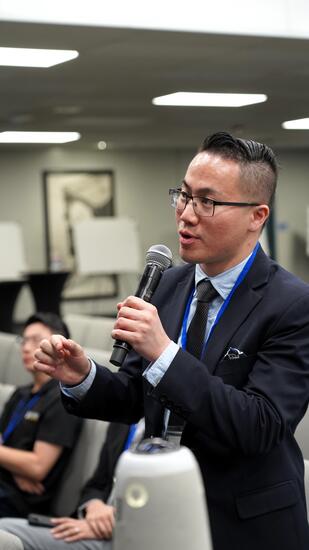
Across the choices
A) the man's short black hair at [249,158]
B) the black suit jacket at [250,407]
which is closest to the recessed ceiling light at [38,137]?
the man's short black hair at [249,158]

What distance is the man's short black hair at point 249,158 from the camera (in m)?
1.60

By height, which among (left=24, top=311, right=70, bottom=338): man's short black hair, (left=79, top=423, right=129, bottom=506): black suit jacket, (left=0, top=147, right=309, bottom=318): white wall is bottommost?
(left=79, top=423, right=129, bottom=506): black suit jacket

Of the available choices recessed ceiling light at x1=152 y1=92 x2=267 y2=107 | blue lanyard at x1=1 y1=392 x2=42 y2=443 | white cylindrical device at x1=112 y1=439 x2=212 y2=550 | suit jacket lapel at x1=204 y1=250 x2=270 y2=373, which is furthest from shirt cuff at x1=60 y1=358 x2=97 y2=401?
recessed ceiling light at x1=152 y1=92 x2=267 y2=107

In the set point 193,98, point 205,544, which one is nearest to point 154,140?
point 193,98

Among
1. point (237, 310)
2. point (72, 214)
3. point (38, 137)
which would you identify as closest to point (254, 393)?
point (237, 310)

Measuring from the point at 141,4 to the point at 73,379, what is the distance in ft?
11.8

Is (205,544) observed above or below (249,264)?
below

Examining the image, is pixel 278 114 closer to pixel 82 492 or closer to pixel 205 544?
pixel 82 492

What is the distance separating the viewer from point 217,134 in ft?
5.35

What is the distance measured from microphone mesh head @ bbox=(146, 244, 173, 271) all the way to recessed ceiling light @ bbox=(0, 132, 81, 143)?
9398 mm

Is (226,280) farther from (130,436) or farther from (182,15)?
(182,15)

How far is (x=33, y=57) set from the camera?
573 centimetres

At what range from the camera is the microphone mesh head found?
1701 millimetres

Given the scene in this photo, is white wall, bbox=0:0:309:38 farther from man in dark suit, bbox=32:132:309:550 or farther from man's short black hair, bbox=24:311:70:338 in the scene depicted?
man in dark suit, bbox=32:132:309:550
